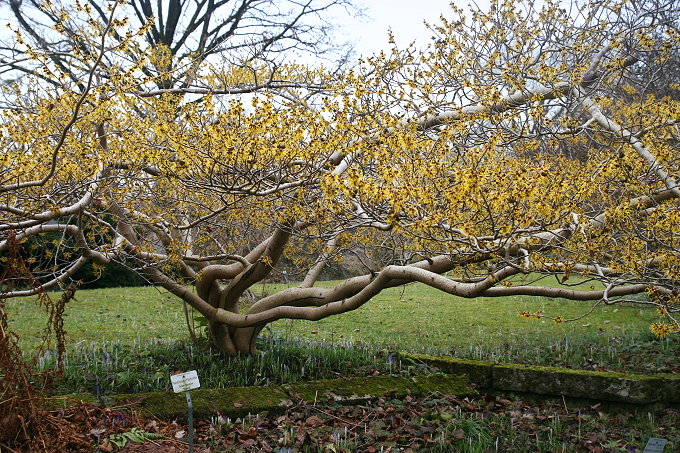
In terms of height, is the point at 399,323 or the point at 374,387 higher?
the point at 399,323

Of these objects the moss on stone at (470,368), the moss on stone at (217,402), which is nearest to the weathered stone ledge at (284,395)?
the moss on stone at (217,402)

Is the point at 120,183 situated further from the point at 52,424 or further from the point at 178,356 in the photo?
the point at 52,424

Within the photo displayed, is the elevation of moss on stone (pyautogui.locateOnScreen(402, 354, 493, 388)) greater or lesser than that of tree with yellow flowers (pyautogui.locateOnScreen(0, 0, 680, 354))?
lesser

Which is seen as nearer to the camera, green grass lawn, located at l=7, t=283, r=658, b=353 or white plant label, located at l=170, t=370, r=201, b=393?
white plant label, located at l=170, t=370, r=201, b=393

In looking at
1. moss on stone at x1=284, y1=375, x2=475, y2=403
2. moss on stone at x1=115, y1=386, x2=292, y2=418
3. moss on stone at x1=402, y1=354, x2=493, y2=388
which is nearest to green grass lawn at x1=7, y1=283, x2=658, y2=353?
moss on stone at x1=402, y1=354, x2=493, y2=388

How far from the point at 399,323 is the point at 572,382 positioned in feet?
18.3

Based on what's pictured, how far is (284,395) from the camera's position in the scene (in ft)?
16.5

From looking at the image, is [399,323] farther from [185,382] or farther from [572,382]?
[185,382]

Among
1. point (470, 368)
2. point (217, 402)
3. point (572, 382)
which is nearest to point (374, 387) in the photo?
point (470, 368)

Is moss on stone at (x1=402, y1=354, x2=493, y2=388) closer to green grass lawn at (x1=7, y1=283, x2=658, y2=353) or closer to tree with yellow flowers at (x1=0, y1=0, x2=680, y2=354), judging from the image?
tree with yellow flowers at (x1=0, y1=0, x2=680, y2=354)

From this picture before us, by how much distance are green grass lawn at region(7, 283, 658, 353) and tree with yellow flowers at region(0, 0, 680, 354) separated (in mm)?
2248

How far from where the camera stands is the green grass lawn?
8.80 metres

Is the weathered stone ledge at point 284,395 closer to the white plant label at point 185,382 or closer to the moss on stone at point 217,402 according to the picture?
the moss on stone at point 217,402

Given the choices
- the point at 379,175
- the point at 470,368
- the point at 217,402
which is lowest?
the point at 217,402
